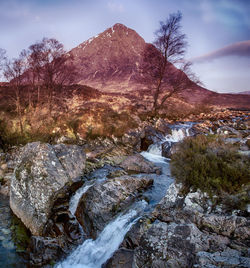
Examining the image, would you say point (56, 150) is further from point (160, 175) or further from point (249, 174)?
point (249, 174)

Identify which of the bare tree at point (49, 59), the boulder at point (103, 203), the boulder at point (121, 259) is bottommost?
the boulder at point (121, 259)

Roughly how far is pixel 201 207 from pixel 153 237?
55.5 inches

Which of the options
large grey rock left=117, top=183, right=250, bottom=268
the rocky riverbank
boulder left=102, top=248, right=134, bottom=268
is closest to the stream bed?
the rocky riverbank

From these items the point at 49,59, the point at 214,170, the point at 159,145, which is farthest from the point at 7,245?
the point at 49,59

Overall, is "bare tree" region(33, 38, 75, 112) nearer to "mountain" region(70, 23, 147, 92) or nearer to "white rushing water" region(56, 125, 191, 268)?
"white rushing water" region(56, 125, 191, 268)

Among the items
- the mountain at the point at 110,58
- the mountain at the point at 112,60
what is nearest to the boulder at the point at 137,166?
the mountain at the point at 112,60

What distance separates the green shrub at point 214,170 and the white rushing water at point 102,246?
75.2 inches

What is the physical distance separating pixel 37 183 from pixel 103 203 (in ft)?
8.21

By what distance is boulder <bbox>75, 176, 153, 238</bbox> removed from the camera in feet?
17.8

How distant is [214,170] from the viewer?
4551 millimetres

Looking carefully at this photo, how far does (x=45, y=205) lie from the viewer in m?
5.80

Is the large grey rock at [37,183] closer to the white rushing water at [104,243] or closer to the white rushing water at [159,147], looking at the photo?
the white rushing water at [104,243]

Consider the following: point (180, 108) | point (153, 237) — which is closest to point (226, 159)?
point (153, 237)

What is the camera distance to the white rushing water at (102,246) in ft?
15.0
